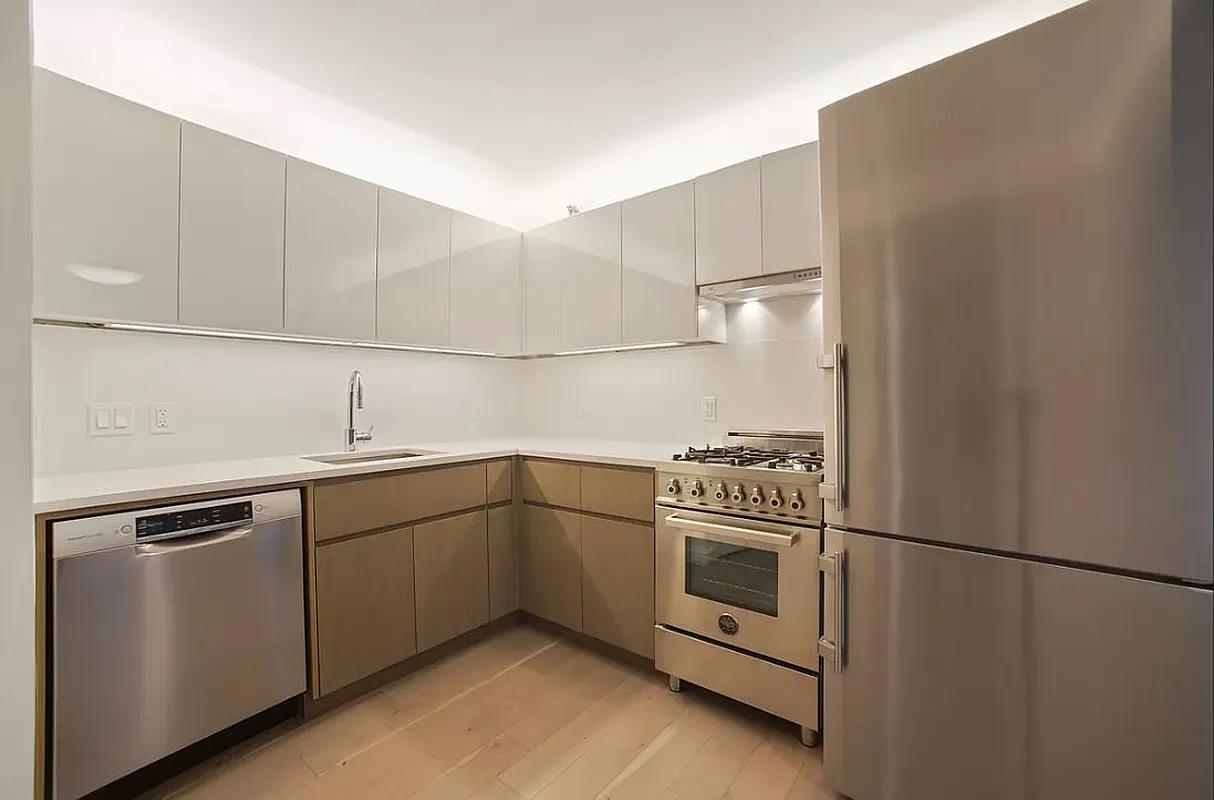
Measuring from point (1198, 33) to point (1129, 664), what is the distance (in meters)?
1.32

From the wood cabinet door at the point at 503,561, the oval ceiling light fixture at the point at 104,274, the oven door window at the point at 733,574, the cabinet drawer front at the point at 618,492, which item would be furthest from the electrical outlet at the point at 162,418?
the oven door window at the point at 733,574

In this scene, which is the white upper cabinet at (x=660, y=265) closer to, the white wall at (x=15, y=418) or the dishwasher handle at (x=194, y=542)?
the dishwasher handle at (x=194, y=542)

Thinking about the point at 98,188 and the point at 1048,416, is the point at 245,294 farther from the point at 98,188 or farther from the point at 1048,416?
the point at 1048,416

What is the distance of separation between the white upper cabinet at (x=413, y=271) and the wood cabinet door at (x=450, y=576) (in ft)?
3.06

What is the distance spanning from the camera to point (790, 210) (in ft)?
7.18

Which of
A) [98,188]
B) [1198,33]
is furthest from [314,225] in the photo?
[1198,33]

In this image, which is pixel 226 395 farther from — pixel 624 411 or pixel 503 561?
pixel 624 411

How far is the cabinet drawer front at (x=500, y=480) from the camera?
8.65ft

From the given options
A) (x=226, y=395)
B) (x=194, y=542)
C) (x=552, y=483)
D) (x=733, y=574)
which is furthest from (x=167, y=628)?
(x=733, y=574)

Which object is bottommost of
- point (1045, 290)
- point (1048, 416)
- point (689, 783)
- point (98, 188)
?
point (689, 783)

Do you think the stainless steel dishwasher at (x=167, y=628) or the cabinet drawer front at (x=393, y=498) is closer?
the stainless steel dishwasher at (x=167, y=628)

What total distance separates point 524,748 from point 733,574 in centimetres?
94

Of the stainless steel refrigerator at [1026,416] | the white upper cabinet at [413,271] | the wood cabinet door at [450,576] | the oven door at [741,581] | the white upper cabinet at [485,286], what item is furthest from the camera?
the white upper cabinet at [485,286]

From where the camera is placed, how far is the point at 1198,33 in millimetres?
1099
